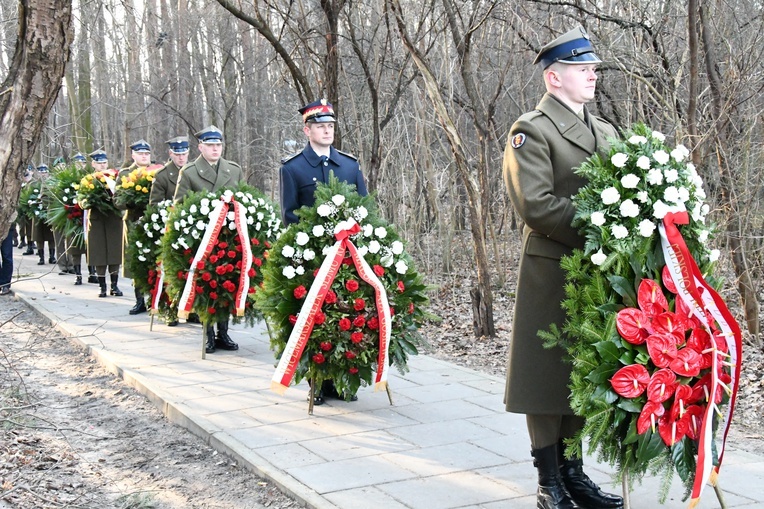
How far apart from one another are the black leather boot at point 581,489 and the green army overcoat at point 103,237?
36.3 feet

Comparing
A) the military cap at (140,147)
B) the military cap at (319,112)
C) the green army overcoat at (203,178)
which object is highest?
the military cap at (140,147)

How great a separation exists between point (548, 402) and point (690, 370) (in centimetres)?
71

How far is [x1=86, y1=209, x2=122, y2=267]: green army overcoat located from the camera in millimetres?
14344

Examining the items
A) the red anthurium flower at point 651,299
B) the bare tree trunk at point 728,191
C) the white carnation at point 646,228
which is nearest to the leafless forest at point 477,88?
the bare tree trunk at point 728,191

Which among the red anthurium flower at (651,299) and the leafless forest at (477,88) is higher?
the leafless forest at (477,88)

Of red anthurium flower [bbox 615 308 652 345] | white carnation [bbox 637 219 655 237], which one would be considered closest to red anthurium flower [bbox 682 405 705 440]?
red anthurium flower [bbox 615 308 652 345]

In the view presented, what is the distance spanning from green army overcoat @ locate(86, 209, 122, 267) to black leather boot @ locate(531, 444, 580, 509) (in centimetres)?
1114

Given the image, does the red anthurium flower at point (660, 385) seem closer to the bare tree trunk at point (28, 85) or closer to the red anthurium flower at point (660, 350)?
the red anthurium flower at point (660, 350)

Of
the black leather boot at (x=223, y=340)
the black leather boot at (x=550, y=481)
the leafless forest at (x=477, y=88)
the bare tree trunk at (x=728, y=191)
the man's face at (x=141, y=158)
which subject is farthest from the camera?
the man's face at (x=141, y=158)

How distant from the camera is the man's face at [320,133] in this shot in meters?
7.04

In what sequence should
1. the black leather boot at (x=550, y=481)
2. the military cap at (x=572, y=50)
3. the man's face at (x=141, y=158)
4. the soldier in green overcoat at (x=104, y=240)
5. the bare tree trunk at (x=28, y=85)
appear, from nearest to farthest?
the military cap at (x=572, y=50) → the black leather boot at (x=550, y=481) → the bare tree trunk at (x=28, y=85) → the man's face at (x=141, y=158) → the soldier in green overcoat at (x=104, y=240)

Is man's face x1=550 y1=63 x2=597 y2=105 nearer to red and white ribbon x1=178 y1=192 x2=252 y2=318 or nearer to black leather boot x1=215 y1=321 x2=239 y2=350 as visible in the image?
red and white ribbon x1=178 y1=192 x2=252 y2=318

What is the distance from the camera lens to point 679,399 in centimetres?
405

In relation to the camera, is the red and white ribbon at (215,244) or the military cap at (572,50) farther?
the red and white ribbon at (215,244)
